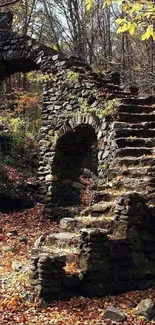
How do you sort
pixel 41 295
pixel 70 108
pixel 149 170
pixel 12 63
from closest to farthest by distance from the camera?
pixel 41 295 → pixel 149 170 → pixel 70 108 → pixel 12 63

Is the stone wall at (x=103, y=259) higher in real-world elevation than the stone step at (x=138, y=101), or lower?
lower

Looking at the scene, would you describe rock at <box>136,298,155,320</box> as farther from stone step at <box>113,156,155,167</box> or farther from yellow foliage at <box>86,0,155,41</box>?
yellow foliage at <box>86,0,155,41</box>

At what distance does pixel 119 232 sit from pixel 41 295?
1.61 metres

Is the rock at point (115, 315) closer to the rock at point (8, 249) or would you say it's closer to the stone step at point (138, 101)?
the rock at point (8, 249)

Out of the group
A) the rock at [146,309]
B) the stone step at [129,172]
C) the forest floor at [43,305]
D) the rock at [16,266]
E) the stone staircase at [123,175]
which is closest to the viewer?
the forest floor at [43,305]

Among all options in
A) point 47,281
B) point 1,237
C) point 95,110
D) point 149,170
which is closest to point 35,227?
point 1,237

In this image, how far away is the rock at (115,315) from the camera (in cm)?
568

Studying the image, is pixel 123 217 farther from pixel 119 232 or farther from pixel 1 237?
pixel 1 237


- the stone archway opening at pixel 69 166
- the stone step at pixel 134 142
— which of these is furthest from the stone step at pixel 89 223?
the stone archway opening at pixel 69 166

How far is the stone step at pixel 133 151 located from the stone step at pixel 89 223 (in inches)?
80.7

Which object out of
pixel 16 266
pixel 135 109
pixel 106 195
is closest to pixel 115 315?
pixel 16 266

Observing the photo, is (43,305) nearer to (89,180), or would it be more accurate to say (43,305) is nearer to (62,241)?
(62,241)

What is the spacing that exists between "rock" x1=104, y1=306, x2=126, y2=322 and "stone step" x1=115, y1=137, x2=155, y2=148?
14.4ft

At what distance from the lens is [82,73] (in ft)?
40.6
